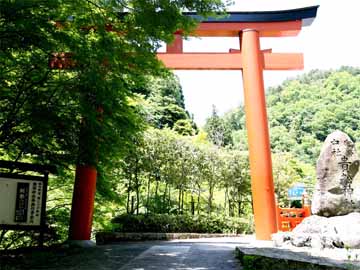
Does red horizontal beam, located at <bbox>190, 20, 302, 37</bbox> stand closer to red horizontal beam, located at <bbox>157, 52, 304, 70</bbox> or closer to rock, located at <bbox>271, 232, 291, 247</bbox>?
Result: red horizontal beam, located at <bbox>157, 52, 304, 70</bbox>

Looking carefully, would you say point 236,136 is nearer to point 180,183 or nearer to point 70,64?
point 180,183

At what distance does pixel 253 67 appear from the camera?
26.8ft

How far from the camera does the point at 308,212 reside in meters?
9.16

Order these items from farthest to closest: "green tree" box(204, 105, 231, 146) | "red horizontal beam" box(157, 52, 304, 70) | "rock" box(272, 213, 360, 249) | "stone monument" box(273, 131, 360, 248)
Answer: "green tree" box(204, 105, 231, 146)
"red horizontal beam" box(157, 52, 304, 70)
"stone monument" box(273, 131, 360, 248)
"rock" box(272, 213, 360, 249)

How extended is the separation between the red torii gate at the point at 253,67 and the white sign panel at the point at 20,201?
185 cm

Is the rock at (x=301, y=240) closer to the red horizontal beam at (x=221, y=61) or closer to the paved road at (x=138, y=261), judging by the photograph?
the paved road at (x=138, y=261)

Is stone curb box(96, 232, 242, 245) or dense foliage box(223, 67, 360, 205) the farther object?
dense foliage box(223, 67, 360, 205)

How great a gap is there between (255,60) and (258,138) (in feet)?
5.83

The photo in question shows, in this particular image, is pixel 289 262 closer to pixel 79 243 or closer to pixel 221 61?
pixel 79 243

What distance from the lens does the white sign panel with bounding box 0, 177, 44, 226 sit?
215 inches

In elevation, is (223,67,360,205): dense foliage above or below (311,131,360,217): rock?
above

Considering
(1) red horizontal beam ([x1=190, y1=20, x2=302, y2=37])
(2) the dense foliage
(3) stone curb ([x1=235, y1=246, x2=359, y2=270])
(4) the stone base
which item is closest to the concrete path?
(3) stone curb ([x1=235, y1=246, x2=359, y2=270])

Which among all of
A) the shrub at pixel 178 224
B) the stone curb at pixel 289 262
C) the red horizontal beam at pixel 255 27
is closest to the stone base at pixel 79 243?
the shrub at pixel 178 224

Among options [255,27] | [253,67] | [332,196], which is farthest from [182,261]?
[255,27]
